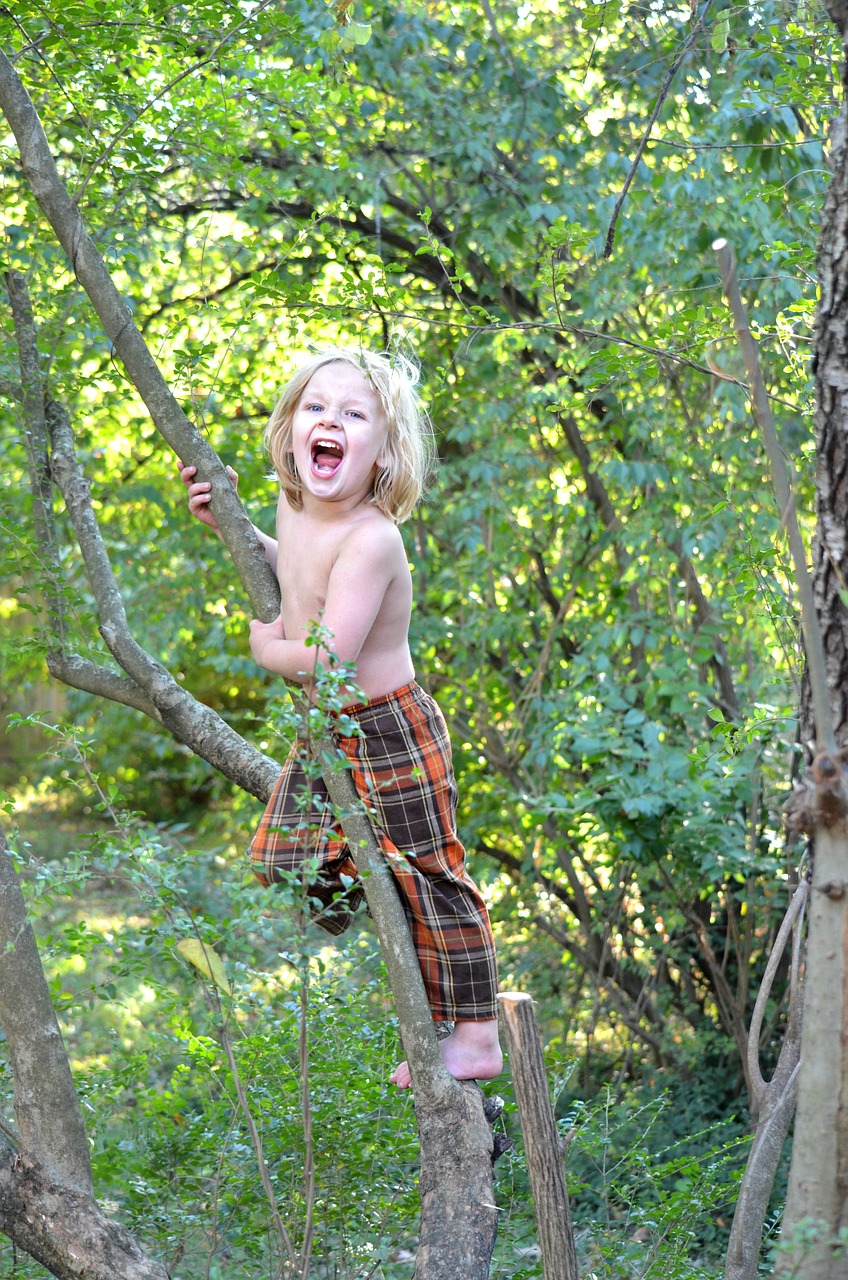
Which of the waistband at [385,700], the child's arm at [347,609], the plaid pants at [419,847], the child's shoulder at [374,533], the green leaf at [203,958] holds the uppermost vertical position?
the child's shoulder at [374,533]

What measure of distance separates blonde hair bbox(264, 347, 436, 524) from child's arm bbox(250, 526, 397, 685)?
10 centimetres

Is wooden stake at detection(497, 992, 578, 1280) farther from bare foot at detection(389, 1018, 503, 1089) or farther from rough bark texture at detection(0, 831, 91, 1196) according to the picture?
rough bark texture at detection(0, 831, 91, 1196)

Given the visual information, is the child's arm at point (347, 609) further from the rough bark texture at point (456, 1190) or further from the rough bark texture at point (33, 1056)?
the rough bark texture at point (456, 1190)

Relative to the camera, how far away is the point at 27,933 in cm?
210

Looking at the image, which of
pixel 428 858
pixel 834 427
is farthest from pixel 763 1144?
pixel 834 427

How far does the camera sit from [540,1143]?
2090 millimetres

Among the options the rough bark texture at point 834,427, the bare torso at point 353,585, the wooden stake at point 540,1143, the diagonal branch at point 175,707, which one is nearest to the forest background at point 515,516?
the diagonal branch at point 175,707

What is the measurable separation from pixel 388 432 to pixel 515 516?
8.94ft

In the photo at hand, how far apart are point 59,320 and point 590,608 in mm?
2701

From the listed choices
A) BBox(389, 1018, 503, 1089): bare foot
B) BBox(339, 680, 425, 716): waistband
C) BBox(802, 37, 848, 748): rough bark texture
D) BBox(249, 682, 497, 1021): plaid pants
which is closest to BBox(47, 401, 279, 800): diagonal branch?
BBox(249, 682, 497, 1021): plaid pants

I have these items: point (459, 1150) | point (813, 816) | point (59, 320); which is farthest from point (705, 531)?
point (813, 816)

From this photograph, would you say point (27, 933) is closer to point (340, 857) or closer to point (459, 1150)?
point (340, 857)

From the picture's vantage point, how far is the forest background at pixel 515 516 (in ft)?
9.27

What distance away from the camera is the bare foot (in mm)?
2068
